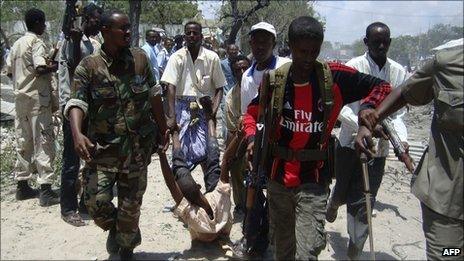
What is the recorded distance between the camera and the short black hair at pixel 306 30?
2742mm

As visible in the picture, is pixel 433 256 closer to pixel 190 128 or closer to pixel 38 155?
pixel 190 128

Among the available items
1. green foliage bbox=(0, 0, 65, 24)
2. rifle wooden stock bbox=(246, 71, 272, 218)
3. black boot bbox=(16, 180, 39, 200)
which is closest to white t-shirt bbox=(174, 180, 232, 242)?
rifle wooden stock bbox=(246, 71, 272, 218)

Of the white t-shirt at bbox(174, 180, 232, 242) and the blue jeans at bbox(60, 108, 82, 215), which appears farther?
the blue jeans at bbox(60, 108, 82, 215)

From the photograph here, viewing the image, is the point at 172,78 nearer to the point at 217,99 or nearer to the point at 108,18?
the point at 217,99

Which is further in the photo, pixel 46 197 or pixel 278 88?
pixel 46 197

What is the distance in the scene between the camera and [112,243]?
3893 mm

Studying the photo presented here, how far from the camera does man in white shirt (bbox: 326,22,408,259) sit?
3.83 m

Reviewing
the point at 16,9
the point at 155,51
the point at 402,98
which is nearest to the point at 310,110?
the point at 402,98

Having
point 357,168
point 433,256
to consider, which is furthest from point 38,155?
point 433,256

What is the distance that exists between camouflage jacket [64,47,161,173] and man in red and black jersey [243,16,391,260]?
3.91 ft

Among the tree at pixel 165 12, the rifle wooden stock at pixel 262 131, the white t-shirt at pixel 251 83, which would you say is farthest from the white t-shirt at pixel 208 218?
the tree at pixel 165 12

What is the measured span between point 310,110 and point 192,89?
203 centimetres

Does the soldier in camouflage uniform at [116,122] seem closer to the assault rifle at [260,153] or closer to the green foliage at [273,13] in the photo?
the assault rifle at [260,153]

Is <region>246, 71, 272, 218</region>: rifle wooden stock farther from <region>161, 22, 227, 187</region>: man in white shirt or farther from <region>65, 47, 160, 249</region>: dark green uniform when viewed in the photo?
<region>161, 22, 227, 187</region>: man in white shirt
